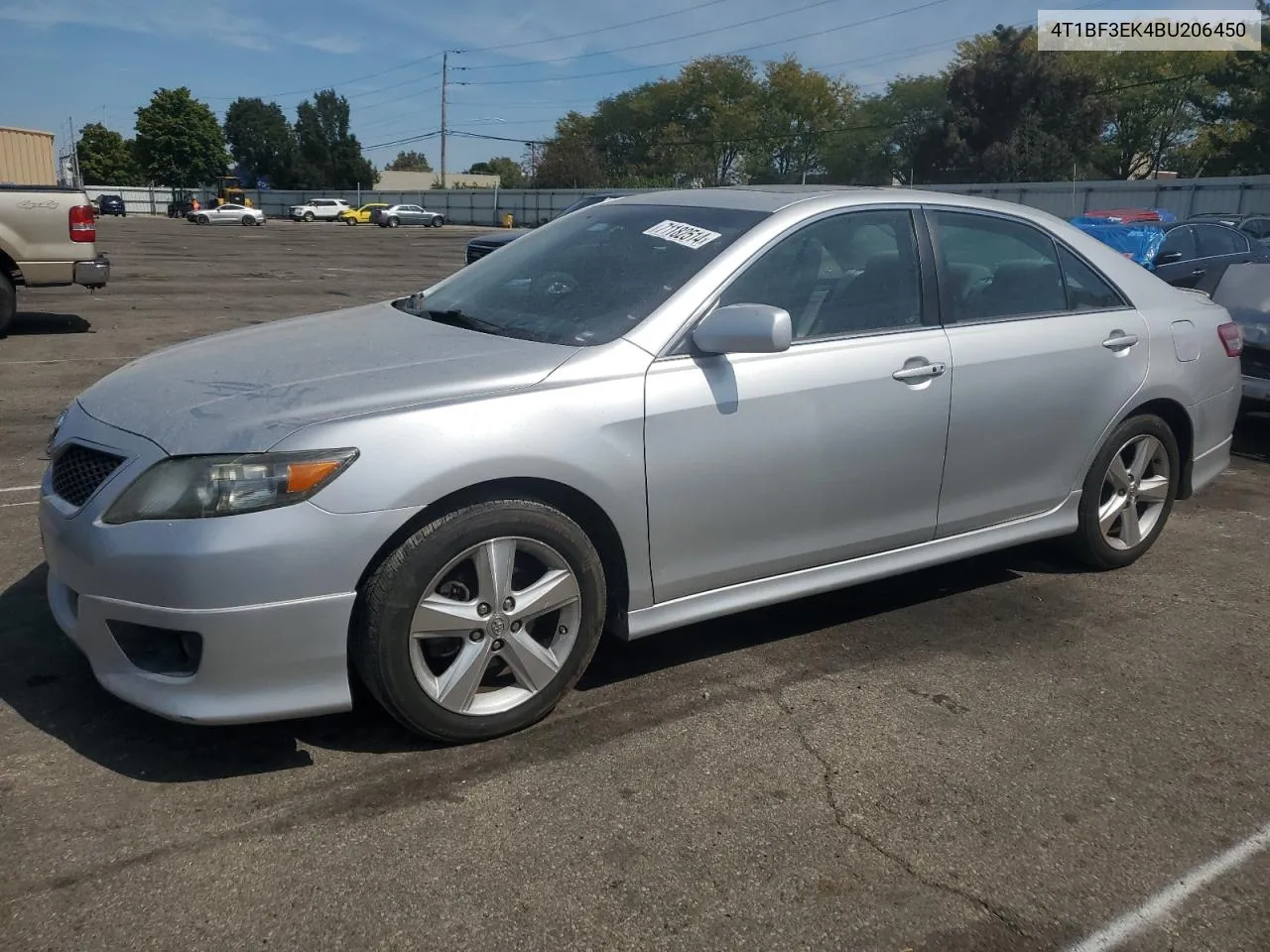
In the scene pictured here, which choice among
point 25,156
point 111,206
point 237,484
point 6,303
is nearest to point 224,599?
point 237,484

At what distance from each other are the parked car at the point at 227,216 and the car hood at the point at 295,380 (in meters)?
57.3

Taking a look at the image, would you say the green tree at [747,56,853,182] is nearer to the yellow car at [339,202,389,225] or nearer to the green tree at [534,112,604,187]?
the green tree at [534,112,604,187]

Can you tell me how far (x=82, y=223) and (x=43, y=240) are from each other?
1.38 feet

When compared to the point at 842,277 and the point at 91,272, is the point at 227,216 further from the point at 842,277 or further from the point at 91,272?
the point at 842,277

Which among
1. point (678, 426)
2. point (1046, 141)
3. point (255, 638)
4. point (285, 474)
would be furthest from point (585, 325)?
point (1046, 141)

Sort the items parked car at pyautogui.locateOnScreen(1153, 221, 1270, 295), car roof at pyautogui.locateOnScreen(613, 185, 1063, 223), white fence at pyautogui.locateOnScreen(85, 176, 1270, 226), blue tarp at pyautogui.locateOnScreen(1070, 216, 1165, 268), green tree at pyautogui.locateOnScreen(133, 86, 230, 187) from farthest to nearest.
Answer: green tree at pyautogui.locateOnScreen(133, 86, 230, 187), white fence at pyautogui.locateOnScreen(85, 176, 1270, 226), blue tarp at pyautogui.locateOnScreen(1070, 216, 1165, 268), parked car at pyautogui.locateOnScreen(1153, 221, 1270, 295), car roof at pyautogui.locateOnScreen(613, 185, 1063, 223)

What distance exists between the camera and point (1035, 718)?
3.44 meters

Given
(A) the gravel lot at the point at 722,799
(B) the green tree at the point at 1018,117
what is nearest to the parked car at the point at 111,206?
(B) the green tree at the point at 1018,117

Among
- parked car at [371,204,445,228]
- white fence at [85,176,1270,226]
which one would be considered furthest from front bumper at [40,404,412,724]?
parked car at [371,204,445,228]

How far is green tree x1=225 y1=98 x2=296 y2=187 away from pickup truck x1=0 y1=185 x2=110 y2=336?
95.2 meters

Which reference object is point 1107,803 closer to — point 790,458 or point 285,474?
point 790,458

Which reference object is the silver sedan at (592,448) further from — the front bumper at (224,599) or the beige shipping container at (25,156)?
the beige shipping container at (25,156)

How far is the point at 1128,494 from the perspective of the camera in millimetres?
4723

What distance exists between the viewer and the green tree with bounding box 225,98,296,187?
100 m
